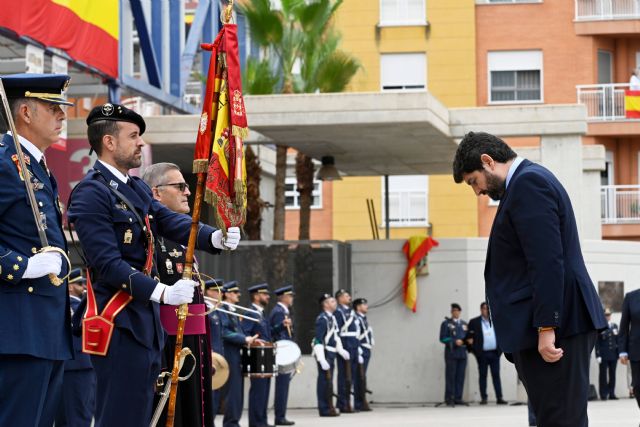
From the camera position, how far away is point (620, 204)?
146 ft

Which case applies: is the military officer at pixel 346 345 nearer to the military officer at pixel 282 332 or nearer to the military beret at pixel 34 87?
the military officer at pixel 282 332

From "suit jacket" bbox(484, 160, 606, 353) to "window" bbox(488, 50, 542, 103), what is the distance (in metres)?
37.8

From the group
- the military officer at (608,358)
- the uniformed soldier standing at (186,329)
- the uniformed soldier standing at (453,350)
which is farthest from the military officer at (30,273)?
the military officer at (608,358)

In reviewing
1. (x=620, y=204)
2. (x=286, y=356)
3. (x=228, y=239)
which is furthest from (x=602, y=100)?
(x=228, y=239)

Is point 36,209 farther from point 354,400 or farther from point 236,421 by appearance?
point 354,400

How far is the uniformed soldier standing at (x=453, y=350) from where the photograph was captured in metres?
25.3

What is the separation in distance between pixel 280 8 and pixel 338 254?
7015mm

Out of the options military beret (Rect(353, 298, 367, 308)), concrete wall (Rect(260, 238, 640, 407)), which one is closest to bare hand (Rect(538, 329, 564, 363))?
military beret (Rect(353, 298, 367, 308))

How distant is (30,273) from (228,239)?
5.38 ft

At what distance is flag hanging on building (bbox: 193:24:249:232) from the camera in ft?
24.7

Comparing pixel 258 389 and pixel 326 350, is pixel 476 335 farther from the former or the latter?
pixel 258 389

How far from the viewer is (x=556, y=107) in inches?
1025

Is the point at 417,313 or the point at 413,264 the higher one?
the point at 413,264

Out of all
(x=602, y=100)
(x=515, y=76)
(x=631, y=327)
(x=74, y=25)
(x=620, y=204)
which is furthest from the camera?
(x=515, y=76)
